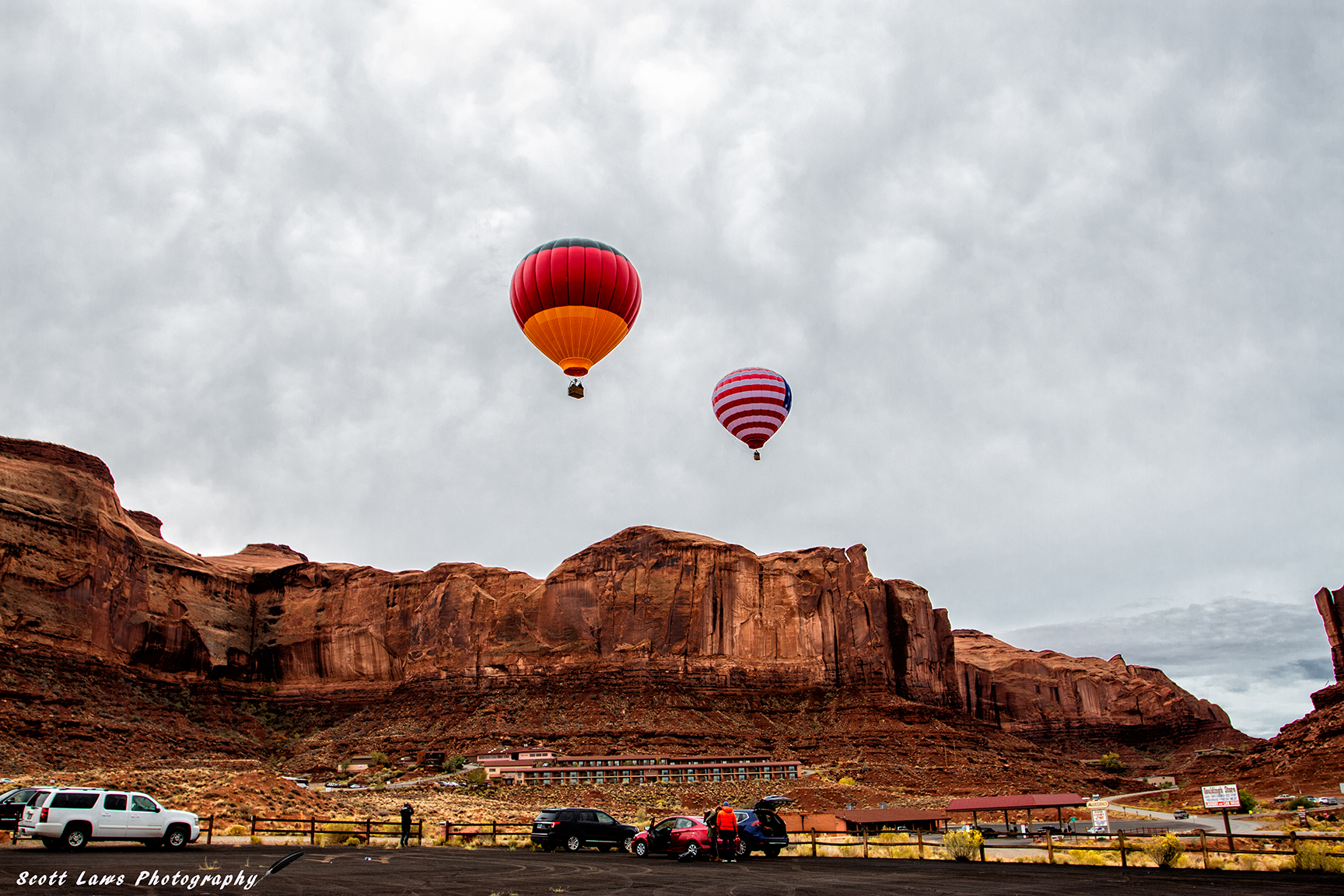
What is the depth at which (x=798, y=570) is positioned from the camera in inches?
4555

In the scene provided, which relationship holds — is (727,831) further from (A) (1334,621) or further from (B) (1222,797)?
(A) (1334,621)

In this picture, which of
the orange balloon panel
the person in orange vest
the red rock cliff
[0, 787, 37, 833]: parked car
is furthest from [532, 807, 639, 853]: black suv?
the red rock cliff

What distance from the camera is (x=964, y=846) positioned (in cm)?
2491

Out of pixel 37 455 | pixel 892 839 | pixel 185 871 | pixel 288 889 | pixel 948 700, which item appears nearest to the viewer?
pixel 288 889

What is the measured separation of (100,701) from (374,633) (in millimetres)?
36131

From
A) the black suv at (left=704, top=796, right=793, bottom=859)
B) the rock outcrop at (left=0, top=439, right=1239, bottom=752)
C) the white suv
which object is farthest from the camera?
the rock outcrop at (left=0, top=439, right=1239, bottom=752)

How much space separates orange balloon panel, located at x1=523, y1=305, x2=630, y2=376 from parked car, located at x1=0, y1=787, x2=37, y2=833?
19.0 m

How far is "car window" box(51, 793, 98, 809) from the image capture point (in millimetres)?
22953

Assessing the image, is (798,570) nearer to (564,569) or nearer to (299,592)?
(564,569)

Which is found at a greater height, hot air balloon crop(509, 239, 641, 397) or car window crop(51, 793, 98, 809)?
hot air balloon crop(509, 239, 641, 397)

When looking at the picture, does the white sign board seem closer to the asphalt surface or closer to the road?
the asphalt surface

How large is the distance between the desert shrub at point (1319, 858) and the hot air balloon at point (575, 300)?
73.7 feet

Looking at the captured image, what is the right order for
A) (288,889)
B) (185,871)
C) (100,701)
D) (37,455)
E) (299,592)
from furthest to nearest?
(299,592)
(37,455)
(100,701)
(185,871)
(288,889)

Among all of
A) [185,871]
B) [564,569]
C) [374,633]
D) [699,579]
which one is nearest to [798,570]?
[699,579]
